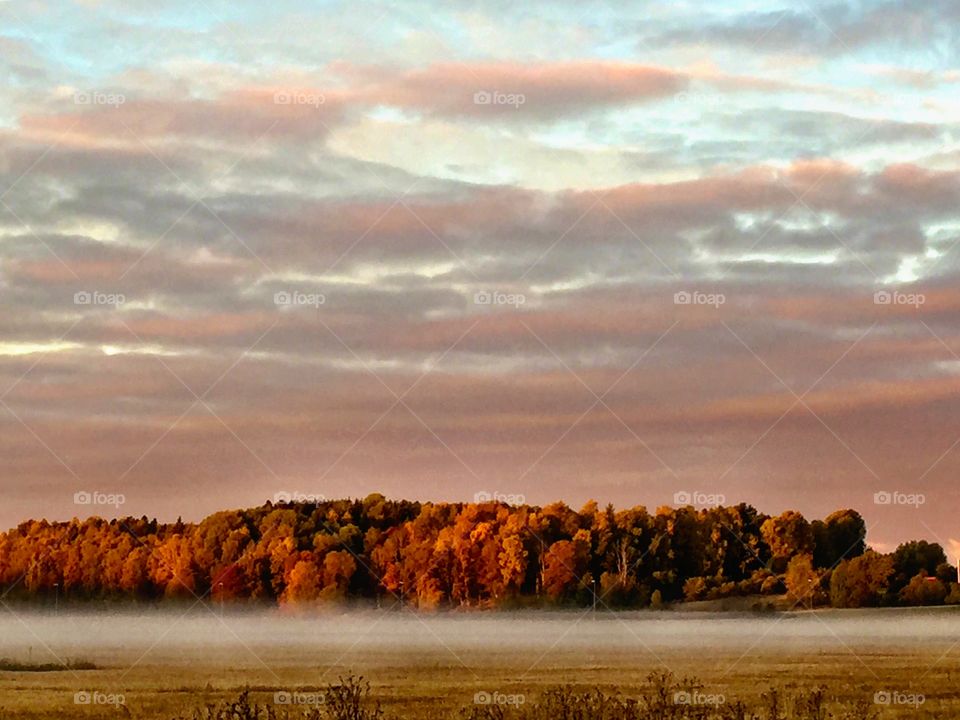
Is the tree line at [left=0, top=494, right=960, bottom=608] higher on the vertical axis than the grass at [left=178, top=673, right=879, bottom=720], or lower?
higher

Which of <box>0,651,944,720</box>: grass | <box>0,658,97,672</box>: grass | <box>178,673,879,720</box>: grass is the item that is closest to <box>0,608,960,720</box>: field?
<box>0,651,944,720</box>: grass

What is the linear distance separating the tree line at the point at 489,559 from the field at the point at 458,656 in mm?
1702

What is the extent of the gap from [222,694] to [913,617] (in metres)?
29.7

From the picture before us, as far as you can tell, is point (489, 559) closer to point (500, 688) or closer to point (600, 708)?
point (500, 688)

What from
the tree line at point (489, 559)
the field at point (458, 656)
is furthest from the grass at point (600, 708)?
the tree line at point (489, 559)

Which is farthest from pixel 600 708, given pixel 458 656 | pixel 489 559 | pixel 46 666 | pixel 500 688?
pixel 489 559

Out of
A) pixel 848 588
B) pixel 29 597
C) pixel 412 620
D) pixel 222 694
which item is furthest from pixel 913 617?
pixel 29 597

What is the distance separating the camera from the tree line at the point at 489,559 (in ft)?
201

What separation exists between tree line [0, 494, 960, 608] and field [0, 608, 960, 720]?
1702mm

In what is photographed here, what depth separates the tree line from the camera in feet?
201

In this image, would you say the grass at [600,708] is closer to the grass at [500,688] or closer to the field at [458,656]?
the grass at [500,688]

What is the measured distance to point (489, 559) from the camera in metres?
61.5

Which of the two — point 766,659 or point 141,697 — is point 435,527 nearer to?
point 766,659

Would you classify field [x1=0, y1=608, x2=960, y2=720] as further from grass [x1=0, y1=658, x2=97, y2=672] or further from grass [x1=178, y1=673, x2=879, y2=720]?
grass [x1=178, y1=673, x2=879, y2=720]
